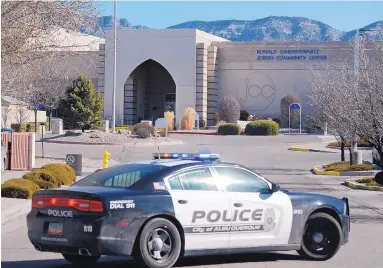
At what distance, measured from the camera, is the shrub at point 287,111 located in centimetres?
6662

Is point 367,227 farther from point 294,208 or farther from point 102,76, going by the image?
point 102,76

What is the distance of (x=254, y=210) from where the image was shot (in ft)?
33.8

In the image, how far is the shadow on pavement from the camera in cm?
1029

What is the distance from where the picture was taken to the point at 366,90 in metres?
24.9

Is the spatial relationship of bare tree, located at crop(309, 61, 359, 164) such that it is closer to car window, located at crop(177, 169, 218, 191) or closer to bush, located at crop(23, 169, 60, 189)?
bush, located at crop(23, 169, 60, 189)

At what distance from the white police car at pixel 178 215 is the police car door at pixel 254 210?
0.05ft

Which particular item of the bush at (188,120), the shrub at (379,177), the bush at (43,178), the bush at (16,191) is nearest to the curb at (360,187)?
the shrub at (379,177)

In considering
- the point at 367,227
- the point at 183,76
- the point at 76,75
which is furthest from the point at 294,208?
the point at 183,76

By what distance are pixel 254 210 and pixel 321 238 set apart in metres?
1.28

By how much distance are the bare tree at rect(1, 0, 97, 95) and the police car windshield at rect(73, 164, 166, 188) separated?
5.37 meters

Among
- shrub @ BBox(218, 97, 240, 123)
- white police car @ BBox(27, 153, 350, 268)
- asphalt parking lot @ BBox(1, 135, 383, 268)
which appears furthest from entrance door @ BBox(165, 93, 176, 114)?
white police car @ BBox(27, 153, 350, 268)

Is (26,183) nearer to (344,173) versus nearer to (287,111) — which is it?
(344,173)

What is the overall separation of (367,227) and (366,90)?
34.0ft

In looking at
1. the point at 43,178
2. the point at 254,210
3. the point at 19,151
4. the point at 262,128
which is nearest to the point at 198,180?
the point at 254,210
